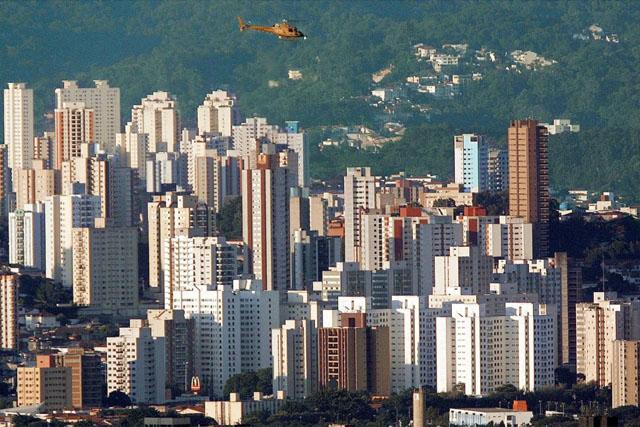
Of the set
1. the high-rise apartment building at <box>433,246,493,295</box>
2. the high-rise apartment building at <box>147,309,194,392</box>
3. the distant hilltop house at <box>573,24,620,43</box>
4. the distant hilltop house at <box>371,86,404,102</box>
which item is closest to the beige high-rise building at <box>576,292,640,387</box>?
the high-rise apartment building at <box>433,246,493,295</box>

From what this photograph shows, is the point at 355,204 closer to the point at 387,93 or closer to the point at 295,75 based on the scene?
the point at 387,93

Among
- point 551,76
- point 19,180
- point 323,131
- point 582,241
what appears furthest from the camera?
point 551,76

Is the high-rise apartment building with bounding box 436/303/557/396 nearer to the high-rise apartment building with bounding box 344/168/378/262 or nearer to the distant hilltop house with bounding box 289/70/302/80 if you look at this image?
the high-rise apartment building with bounding box 344/168/378/262

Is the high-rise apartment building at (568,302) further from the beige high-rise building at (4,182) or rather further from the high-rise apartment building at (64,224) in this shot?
the beige high-rise building at (4,182)

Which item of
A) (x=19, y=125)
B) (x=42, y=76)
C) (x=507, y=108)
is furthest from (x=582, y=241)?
(x=42, y=76)

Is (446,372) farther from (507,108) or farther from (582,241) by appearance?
(507,108)

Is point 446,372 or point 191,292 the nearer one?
point 446,372

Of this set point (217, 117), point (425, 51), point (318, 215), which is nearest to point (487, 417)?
point (318, 215)
